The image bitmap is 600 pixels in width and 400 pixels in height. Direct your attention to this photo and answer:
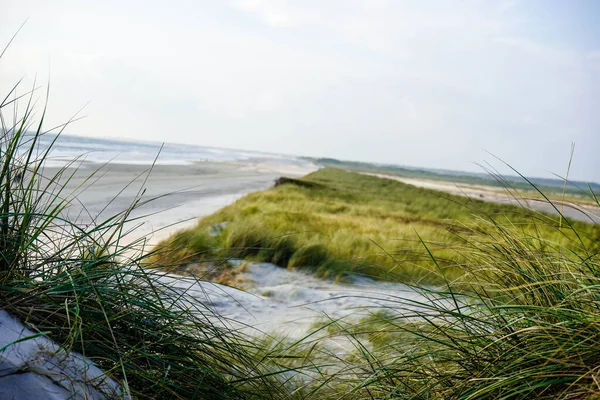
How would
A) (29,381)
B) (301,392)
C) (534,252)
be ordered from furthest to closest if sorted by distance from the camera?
(301,392), (534,252), (29,381)

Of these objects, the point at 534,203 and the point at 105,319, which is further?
the point at 534,203

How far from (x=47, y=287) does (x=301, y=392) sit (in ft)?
3.47

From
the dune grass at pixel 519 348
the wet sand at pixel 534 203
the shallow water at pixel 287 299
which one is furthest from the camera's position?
the shallow water at pixel 287 299

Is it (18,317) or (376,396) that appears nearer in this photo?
(18,317)

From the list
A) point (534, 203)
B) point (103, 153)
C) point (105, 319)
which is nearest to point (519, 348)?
point (105, 319)

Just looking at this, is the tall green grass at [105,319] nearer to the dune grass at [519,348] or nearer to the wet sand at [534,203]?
the dune grass at [519,348]

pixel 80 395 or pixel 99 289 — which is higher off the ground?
pixel 99 289

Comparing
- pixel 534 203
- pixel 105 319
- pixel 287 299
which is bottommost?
pixel 287 299

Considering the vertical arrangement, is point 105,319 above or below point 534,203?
above

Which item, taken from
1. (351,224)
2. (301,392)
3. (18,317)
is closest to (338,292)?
(301,392)

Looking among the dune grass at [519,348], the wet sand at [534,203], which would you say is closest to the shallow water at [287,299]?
the dune grass at [519,348]

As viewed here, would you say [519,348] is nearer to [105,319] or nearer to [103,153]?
[105,319]

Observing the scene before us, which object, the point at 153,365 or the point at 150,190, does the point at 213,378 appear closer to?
the point at 153,365

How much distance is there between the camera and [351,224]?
8.28m
